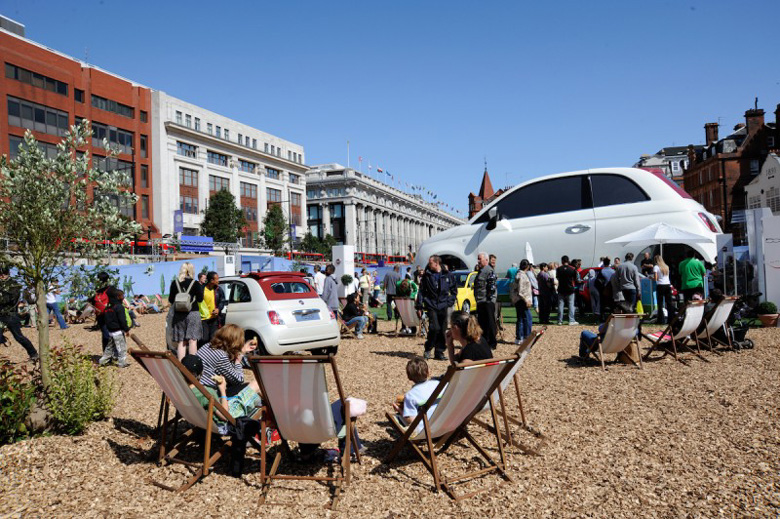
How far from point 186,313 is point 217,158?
222 feet

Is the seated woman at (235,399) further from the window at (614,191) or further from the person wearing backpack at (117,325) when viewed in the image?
the window at (614,191)

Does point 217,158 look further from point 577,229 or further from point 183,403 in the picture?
point 183,403

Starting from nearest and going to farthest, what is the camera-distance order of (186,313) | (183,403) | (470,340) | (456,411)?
(456,411)
(183,403)
(470,340)
(186,313)

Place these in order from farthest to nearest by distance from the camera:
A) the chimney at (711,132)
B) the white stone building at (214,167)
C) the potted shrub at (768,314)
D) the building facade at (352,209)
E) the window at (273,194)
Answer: the building facade at (352,209) < the window at (273,194) < the chimney at (711,132) < the white stone building at (214,167) < the potted shrub at (768,314)

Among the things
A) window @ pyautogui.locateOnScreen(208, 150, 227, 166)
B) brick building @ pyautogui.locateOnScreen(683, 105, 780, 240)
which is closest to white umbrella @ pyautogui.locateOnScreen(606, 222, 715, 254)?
brick building @ pyautogui.locateOnScreen(683, 105, 780, 240)

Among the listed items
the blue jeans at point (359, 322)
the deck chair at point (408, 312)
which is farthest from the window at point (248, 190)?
the deck chair at point (408, 312)

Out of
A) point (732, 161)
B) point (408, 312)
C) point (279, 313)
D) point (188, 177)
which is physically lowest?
point (408, 312)

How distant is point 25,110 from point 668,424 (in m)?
53.9

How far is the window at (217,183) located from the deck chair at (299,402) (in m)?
68.6

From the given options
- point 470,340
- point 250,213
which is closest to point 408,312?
point 470,340

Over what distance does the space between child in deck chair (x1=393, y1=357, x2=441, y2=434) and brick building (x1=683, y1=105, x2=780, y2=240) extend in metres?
56.1

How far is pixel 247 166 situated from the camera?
77188 mm

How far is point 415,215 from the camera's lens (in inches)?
5591

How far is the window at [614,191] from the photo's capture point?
1180 cm
